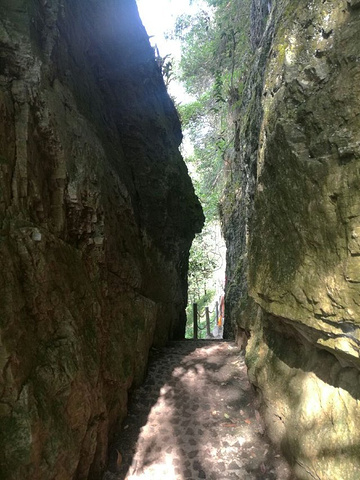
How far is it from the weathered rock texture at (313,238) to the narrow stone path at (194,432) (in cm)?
47

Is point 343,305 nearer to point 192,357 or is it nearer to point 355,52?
point 355,52

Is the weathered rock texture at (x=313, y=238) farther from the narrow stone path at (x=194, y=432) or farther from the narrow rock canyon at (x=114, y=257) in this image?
the narrow stone path at (x=194, y=432)

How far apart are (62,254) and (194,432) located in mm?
3393

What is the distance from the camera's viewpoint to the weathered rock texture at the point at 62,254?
2.78 metres

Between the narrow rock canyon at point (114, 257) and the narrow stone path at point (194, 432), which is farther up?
the narrow rock canyon at point (114, 257)

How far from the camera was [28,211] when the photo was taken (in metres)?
3.34

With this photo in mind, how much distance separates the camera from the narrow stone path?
396 cm

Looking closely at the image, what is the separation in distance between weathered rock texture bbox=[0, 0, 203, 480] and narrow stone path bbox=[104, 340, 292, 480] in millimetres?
457

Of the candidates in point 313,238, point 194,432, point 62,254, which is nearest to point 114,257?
point 62,254

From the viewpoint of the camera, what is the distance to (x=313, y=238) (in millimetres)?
3121

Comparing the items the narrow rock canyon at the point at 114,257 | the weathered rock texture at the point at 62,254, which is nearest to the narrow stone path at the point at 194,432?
the narrow rock canyon at the point at 114,257

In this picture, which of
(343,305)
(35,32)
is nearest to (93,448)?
(343,305)

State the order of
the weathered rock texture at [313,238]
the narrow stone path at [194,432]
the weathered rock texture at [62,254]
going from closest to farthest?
the weathered rock texture at [313,238] < the weathered rock texture at [62,254] < the narrow stone path at [194,432]

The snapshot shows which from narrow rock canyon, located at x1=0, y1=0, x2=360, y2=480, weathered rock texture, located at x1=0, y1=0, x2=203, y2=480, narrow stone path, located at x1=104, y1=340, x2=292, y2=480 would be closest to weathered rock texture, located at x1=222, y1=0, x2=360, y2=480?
narrow rock canyon, located at x1=0, y1=0, x2=360, y2=480
